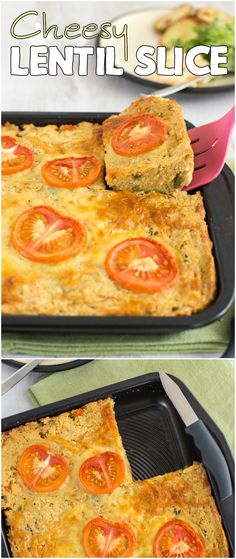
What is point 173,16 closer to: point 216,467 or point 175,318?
point 175,318

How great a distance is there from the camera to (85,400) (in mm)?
1306

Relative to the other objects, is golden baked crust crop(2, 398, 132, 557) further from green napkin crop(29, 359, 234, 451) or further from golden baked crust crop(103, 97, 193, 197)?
golden baked crust crop(103, 97, 193, 197)

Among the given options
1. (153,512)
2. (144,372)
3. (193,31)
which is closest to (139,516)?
(153,512)

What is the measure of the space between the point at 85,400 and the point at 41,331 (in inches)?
14.0

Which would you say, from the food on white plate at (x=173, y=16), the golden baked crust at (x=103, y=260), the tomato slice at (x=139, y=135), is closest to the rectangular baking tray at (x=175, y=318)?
the golden baked crust at (x=103, y=260)

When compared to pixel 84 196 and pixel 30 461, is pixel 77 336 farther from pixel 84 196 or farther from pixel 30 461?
pixel 30 461

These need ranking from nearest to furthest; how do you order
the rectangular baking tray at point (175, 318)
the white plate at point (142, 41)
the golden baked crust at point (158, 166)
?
the rectangular baking tray at point (175, 318), the golden baked crust at point (158, 166), the white plate at point (142, 41)

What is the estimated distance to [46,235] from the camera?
40.9 inches

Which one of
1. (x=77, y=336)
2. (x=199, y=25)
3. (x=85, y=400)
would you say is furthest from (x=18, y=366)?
(x=199, y=25)

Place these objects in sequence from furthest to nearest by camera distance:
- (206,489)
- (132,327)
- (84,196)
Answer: (206,489) → (84,196) → (132,327)

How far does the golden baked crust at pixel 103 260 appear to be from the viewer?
0.98 metres

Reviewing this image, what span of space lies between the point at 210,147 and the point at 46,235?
0.32m

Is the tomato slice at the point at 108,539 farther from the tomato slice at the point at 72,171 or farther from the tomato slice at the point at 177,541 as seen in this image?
the tomato slice at the point at 72,171

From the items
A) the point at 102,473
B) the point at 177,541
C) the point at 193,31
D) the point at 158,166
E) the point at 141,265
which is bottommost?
the point at 177,541
